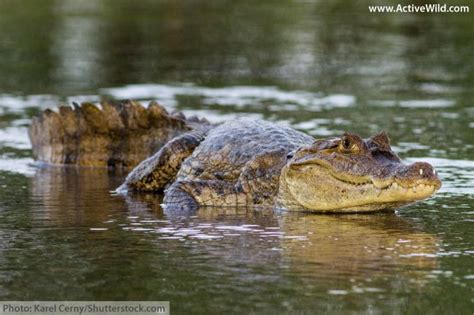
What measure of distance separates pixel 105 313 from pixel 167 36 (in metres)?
18.4

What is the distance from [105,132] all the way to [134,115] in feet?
1.34

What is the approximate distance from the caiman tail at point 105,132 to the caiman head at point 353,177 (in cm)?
322

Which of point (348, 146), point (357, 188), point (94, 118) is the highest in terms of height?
point (94, 118)

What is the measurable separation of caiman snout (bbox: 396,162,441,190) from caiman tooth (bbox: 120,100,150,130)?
14.9 feet

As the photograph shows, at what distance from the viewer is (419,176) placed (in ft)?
31.4

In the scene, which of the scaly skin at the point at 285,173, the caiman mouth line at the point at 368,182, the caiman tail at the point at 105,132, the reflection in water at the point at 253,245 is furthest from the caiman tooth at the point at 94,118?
the caiman mouth line at the point at 368,182

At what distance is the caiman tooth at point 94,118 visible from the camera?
13.9m

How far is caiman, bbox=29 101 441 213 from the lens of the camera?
9.80 meters

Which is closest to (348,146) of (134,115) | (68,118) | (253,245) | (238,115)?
(253,245)

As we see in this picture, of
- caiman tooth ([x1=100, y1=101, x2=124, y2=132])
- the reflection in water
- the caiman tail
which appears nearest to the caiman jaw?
the reflection in water

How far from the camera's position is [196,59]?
2211cm

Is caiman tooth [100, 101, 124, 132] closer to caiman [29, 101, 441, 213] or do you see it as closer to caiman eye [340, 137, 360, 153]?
caiman [29, 101, 441, 213]

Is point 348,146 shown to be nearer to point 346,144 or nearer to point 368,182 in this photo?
point 346,144

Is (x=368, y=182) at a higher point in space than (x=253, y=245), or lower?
higher
